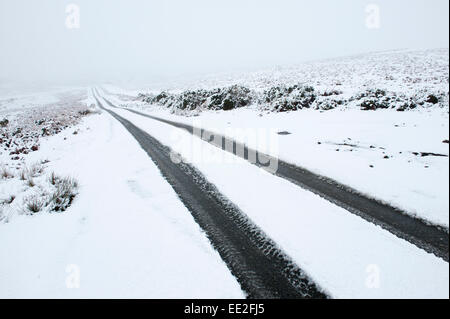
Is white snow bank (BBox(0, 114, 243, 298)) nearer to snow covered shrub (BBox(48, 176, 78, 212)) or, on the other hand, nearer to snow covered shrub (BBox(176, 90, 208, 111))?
snow covered shrub (BBox(48, 176, 78, 212))

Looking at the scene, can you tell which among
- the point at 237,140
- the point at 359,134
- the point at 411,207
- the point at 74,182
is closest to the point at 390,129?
the point at 359,134

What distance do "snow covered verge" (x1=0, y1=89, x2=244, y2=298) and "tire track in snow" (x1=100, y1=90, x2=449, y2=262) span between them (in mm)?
2415

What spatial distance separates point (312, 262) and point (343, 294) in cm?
52

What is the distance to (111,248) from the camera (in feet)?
11.4

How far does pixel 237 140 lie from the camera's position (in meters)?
9.10

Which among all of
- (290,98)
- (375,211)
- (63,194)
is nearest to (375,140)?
(375,211)

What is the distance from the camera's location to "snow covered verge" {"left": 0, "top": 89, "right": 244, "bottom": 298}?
9.08ft

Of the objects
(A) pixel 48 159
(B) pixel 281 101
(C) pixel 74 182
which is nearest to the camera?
(C) pixel 74 182

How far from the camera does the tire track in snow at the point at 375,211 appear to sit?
3096mm

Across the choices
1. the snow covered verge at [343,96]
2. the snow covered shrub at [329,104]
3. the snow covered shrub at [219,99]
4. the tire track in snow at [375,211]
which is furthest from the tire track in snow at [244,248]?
the snow covered shrub at [219,99]

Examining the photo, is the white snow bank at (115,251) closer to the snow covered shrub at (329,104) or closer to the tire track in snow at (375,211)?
the tire track in snow at (375,211)

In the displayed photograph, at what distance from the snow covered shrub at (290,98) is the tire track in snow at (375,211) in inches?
315

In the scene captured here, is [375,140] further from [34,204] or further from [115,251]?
[34,204]
